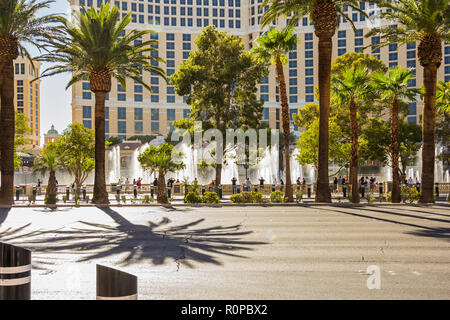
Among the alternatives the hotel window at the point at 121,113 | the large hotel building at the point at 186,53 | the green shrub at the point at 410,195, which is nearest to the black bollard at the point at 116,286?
the green shrub at the point at 410,195

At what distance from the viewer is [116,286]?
12.9 feet

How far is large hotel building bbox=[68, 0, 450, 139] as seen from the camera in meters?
108

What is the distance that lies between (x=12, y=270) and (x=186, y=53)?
367 ft

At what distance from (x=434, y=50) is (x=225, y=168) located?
3948cm

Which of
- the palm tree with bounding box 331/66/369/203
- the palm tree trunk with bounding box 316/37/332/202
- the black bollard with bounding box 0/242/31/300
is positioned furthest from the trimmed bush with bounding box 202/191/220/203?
the black bollard with bounding box 0/242/31/300

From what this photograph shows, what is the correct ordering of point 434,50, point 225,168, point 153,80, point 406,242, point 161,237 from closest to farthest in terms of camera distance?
point 406,242
point 161,237
point 434,50
point 225,168
point 153,80

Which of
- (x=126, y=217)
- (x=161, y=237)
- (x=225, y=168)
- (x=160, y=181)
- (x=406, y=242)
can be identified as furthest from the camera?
(x=225, y=168)

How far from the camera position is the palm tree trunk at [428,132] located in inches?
1006

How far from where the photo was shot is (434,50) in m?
25.3

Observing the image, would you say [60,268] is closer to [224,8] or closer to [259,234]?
[259,234]

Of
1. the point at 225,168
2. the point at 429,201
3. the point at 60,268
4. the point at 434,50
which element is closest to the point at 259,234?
the point at 60,268

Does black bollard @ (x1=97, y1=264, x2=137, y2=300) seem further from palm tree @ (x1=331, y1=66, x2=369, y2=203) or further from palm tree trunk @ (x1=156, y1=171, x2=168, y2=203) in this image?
palm tree @ (x1=331, y1=66, x2=369, y2=203)

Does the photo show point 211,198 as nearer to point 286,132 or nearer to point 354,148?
point 286,132

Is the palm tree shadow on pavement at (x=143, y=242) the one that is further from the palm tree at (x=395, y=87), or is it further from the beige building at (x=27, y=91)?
the beige building at (x=27, y=91)
